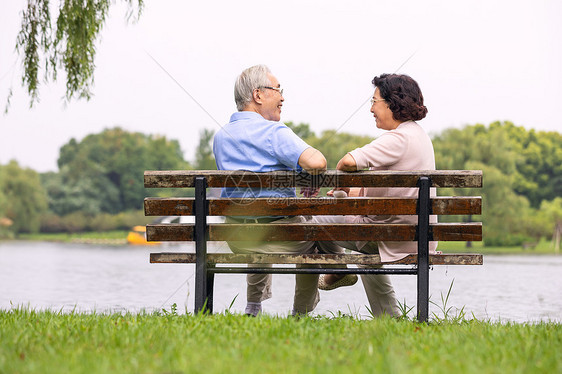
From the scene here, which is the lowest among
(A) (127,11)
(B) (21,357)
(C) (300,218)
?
(B) (21,357)

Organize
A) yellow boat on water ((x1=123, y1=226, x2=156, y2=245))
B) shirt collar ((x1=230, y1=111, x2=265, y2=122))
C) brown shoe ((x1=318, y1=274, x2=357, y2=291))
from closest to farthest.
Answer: shirt collar ((x1=230, y1=111, x2=265, y2=122)), brown shoe ((x1=318, y1=274, x2=357, y2=291)), yellow boat on water ((x1=123, y1=226, x2=156, y2=245))

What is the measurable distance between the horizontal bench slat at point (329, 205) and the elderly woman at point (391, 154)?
0.25 meters

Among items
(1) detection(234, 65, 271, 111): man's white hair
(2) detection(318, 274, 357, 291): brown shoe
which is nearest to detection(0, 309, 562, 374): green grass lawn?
(2) detection(318, 274, 357, 291): brown shoe

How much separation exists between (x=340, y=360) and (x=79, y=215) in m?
80.4

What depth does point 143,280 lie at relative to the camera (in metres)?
17.2

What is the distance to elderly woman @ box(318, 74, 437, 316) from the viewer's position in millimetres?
5090

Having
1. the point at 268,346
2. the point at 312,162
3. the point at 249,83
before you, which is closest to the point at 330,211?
the point at 312,162

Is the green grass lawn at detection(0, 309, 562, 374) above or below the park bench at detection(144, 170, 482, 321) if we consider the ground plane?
below

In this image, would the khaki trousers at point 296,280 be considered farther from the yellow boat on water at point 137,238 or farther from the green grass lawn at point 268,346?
the yellow boat on water at point 137,238

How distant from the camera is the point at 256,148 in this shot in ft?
17.1

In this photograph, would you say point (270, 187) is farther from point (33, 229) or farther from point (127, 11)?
point (33, 229)

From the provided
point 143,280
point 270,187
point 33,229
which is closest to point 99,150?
point 33,229

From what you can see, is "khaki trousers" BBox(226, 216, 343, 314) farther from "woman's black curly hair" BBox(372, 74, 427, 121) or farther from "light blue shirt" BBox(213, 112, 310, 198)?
"woman's black curly hair" BBox(372, 74, 427, 121)

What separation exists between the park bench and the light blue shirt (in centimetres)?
11
